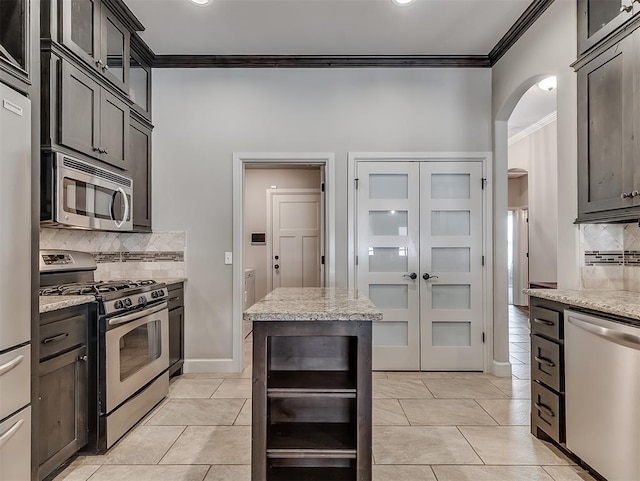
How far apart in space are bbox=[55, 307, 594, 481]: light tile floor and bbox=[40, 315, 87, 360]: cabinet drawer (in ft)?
2.34

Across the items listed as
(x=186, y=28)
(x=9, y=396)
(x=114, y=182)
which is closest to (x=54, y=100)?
(x=114, y=182)

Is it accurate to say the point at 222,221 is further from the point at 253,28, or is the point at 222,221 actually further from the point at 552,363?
the point at 552,363

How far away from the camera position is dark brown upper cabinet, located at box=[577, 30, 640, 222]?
2.11 meters

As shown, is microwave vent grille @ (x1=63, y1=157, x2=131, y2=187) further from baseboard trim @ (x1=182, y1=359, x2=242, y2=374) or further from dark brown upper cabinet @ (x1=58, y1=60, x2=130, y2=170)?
baseboard trim @ (x1=182, y1=359, x2=242, y2=374)

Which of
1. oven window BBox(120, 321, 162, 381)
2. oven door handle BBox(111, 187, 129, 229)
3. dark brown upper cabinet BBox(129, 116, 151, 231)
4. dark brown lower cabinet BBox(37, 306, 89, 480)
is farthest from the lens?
dark brown upper cabinet BBox(129, 116, 151, 231)

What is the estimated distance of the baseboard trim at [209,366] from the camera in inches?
148

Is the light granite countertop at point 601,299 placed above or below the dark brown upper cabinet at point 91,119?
below

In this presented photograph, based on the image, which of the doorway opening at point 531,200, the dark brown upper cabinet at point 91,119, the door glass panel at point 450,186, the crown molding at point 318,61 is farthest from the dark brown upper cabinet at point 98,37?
the doorway opening at point 531,200

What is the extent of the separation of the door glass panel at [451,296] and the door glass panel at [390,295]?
0.91 feet

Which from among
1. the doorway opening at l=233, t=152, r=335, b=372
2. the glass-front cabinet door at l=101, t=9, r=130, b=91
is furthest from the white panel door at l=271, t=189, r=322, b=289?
the glass-front cabinet door at l=101, t=9, r=130, b=91

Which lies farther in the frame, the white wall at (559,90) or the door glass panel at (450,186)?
the door glass panel at (450,186)

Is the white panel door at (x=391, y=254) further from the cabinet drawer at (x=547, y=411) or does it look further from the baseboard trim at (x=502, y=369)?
the cabinet drawer at (x=547, y=411)

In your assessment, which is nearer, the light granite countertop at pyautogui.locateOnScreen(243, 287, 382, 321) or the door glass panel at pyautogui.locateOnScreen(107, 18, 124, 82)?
the light granite countertop at pyautogui.locateOnScreen(243, 287, 382, 321)

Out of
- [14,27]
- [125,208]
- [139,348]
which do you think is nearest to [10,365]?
[139,348]
